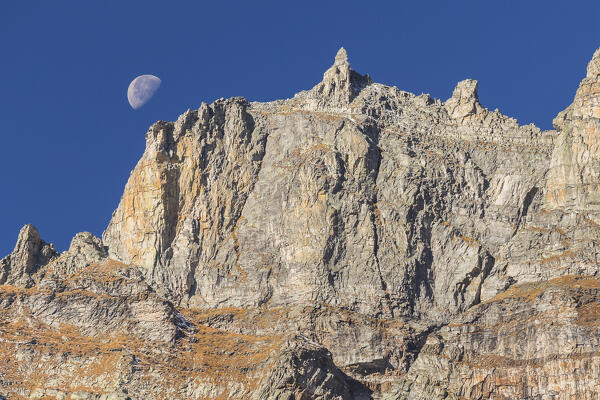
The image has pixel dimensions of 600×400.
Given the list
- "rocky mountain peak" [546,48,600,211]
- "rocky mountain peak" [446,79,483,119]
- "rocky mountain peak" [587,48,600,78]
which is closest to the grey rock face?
"rocky mountain peak" [446,79,483,119]

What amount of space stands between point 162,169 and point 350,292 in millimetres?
28679

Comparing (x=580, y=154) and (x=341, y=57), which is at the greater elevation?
(x=341, y=57)

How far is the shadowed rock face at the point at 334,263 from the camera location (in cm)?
13625

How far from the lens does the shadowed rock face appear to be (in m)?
136

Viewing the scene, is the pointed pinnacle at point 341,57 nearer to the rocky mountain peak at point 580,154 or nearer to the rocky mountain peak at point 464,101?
the rocky mountain peak at point 464,101

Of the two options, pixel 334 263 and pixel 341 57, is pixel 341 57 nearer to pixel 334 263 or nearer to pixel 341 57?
pixel 341 57

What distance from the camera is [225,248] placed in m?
152

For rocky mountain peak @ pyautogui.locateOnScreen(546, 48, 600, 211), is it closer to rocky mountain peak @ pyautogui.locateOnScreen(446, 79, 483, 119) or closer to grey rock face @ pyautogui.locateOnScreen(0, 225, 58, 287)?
rocky mountain peak @ pyautogui.locateOnScreen(446, 79, 483, 119)

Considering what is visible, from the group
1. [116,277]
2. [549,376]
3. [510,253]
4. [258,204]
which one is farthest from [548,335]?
[116,277]

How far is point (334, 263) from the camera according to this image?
147 metres

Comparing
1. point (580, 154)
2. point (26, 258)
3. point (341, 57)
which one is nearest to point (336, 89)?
point (341, 57)

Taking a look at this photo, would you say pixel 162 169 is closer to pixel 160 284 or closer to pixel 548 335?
pixel 160 284

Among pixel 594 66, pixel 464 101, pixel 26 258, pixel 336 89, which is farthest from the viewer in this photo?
pixel 464 101

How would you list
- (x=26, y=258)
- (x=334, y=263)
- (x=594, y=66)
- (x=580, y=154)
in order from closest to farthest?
(x=334, y=263) → (x=26, y=258) → (x=580, y=154) → (x=594, y=66)
